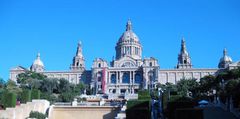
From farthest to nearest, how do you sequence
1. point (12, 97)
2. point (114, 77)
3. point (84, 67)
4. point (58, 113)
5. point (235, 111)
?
point (84, 67)
point (114, 77)
point (58, 113)
point (12, 97)
point (235, 111)

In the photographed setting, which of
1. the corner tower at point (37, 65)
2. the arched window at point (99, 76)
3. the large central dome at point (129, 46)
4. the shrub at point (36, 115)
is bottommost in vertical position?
the shrub at point (36, 115)

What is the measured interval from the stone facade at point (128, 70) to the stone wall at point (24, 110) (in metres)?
59.2

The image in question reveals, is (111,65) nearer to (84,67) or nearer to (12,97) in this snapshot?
(84,67)

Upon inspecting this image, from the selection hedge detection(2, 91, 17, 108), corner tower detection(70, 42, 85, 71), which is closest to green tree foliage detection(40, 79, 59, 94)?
hedge detection(2, 91, 17, 108)

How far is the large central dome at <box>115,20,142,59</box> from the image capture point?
117000 millimetres

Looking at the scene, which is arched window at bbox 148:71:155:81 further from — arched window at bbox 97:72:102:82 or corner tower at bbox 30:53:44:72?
corner tower at bbox 30:53:44:72

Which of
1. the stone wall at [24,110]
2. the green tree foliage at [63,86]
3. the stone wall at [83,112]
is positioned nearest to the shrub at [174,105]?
the stone wall at [83,112]

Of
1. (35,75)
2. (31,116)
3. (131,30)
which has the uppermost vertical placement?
(131,30)

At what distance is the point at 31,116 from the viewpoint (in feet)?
125

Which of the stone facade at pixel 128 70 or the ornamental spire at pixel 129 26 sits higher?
the ornamental spire at pixel 129 26

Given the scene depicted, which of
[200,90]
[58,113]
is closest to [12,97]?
[58,113]

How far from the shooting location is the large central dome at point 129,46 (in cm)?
11700

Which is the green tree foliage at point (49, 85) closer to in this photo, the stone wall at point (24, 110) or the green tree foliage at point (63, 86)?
the green tree foliage at point (63, 86)

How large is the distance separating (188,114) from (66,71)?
93521 mm
